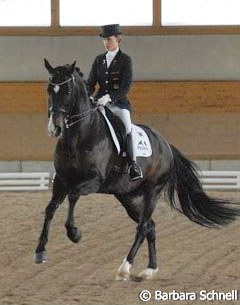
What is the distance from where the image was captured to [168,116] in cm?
1514

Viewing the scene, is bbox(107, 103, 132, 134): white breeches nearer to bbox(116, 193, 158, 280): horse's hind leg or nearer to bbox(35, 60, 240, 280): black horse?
bbox(35, 60, 240, 280): black horse

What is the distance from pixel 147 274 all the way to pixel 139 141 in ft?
3.40

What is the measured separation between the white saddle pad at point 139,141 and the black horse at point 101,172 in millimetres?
43

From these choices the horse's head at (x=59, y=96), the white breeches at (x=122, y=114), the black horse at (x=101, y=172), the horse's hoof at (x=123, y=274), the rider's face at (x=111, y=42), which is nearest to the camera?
the horse's head at (x=59, y=96)

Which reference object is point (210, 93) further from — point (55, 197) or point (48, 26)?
point (55, 197)

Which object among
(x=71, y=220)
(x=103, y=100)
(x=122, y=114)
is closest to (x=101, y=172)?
(x=71, y=220)

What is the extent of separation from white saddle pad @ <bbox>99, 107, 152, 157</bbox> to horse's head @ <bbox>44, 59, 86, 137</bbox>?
1.76 feet

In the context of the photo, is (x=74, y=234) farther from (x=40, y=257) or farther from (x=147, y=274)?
(x=147, y=274)

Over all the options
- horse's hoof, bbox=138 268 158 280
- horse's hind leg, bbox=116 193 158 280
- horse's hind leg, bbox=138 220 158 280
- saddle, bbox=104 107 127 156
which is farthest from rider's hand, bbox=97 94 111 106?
horse's hoof, bbox=138 268 158 280

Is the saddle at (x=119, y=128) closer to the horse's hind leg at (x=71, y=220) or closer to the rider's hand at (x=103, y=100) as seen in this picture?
the rider's hand at (x=103, y=100)

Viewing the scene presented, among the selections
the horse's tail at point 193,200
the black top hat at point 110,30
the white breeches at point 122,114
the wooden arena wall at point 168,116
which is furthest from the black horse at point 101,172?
the wooden arena wall at point 168,116

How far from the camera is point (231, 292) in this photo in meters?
5.78

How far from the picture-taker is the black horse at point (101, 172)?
5926 millimetres

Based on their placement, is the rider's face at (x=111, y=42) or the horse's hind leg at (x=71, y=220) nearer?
the horse's hind leg at (x=71, y=220)
